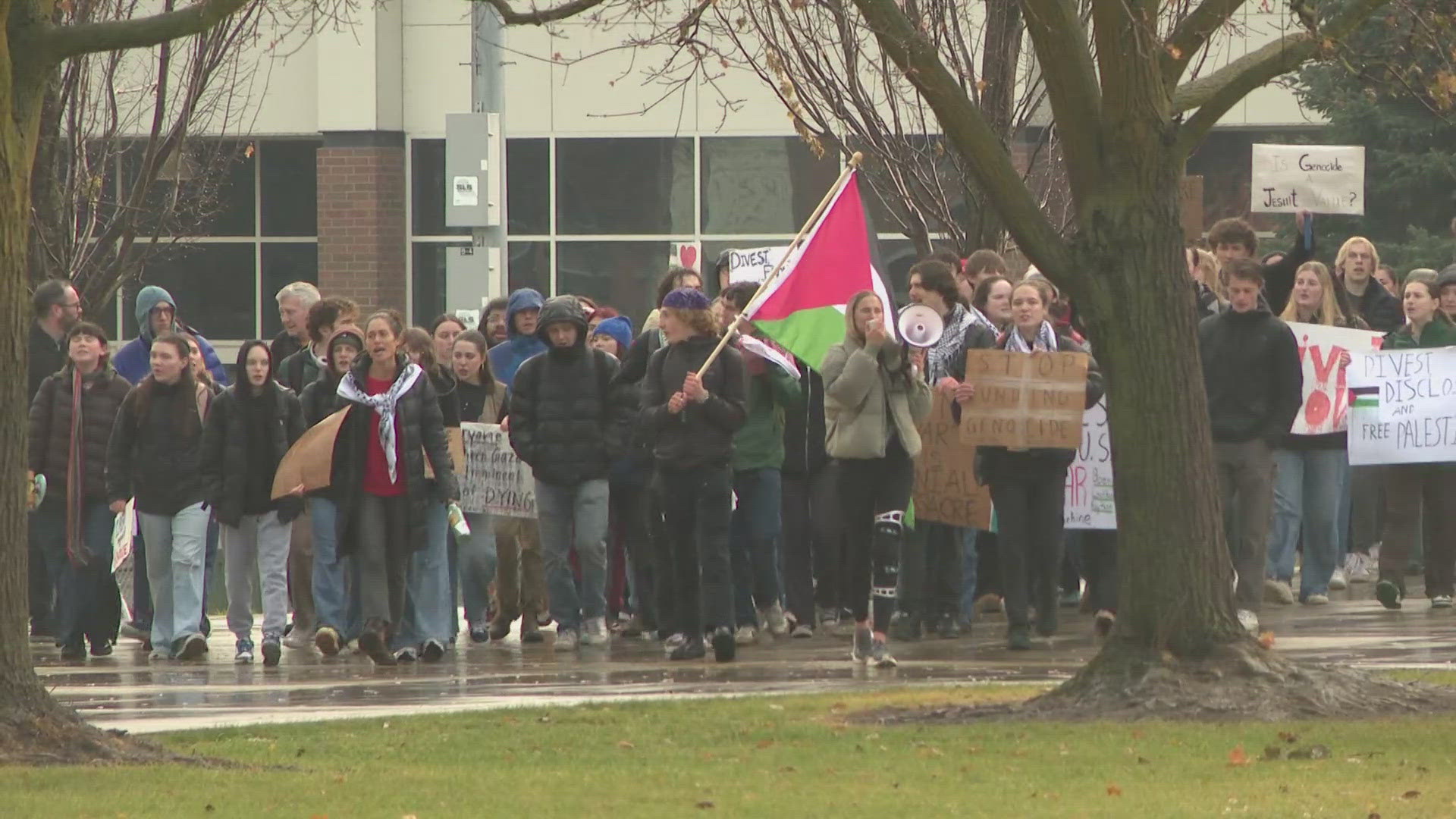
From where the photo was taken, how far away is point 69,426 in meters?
15.0

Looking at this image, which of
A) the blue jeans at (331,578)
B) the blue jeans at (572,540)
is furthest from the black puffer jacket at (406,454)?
the blue jeans at (572,540)

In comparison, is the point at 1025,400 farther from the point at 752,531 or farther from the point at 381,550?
the point at 381,550

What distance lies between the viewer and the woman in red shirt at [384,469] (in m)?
13.8

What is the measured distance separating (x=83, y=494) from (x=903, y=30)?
20.8 feet

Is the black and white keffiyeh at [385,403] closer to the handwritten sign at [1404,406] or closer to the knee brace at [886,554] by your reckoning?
the knee brace at [886,554]

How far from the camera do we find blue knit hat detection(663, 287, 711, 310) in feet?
45.0

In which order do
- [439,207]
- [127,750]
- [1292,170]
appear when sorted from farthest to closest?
[439,207] → [1292,170] → [127,750]

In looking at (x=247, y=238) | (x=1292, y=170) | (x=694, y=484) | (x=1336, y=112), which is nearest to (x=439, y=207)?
(x=247, y=238)

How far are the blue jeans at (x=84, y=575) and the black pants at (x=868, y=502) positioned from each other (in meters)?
4.47

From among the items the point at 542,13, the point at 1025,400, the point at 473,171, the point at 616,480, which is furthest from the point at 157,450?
the point at 473,171

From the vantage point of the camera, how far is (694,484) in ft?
44.6

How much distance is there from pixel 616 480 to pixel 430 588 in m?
1.29

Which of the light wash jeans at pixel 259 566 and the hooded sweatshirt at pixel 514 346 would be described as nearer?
the light wash jeans at pixel 259 566

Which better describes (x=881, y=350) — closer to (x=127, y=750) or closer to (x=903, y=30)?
(x=903, y=30)
